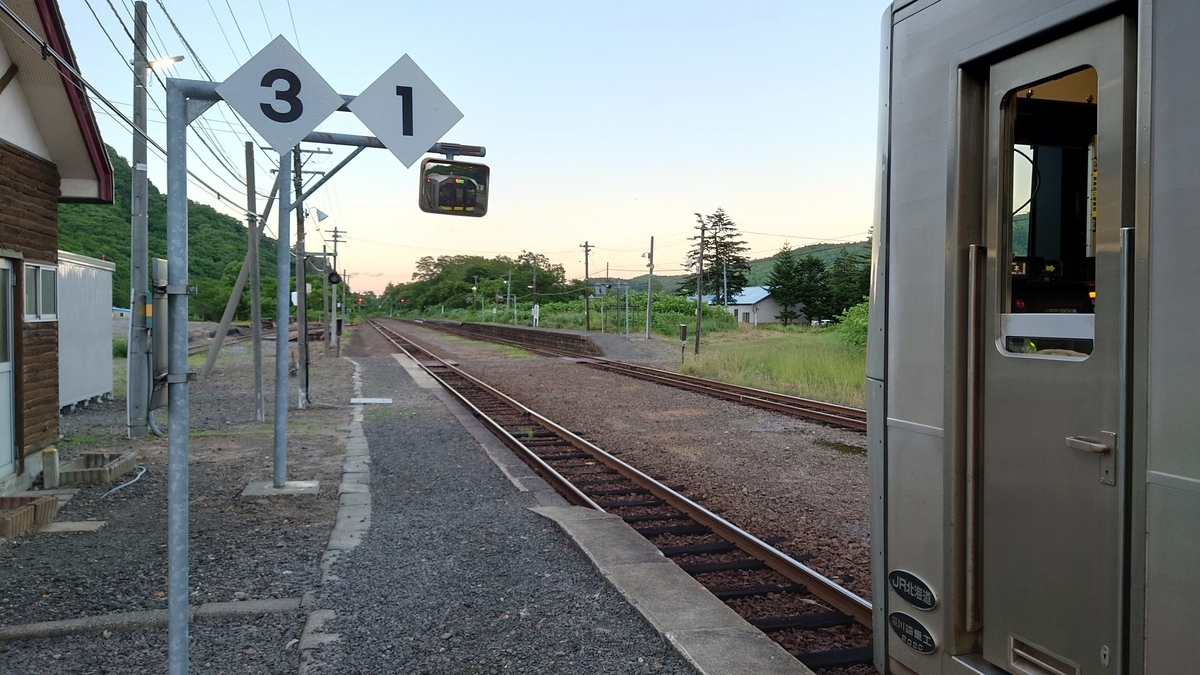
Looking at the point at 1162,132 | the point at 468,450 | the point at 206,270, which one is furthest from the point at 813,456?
the point at 206,270

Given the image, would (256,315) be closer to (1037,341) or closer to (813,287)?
(1037,341)

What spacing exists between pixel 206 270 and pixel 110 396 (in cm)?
4436

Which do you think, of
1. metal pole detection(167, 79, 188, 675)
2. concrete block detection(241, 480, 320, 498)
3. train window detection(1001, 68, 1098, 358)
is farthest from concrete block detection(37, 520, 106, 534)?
train window detection(1001, 68, 1098, 358)

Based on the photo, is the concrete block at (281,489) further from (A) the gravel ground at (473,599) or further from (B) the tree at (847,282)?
(B) the tree at (847,282)

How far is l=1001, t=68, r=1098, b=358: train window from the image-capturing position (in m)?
2.84

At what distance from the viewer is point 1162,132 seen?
2184 millimetres

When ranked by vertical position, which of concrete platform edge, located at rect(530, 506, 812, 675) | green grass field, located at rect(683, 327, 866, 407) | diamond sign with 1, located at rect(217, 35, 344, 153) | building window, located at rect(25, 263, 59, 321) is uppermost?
diamond sign with 1, located at rect(217, 35, 344, 153)

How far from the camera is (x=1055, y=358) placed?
250 centimetres

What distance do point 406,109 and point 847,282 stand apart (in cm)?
7934

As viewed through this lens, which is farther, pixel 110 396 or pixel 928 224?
pixel 110 396

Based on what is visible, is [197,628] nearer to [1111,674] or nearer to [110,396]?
[1111,674]

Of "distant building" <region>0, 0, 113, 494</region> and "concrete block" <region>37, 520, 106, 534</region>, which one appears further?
"distant building" <region>0, 0, 113, 494</region>

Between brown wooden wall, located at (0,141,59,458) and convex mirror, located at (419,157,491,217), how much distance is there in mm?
3659

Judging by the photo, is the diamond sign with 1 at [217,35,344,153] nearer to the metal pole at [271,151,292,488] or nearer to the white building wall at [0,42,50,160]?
the metal pole at [271,151,292,488]
